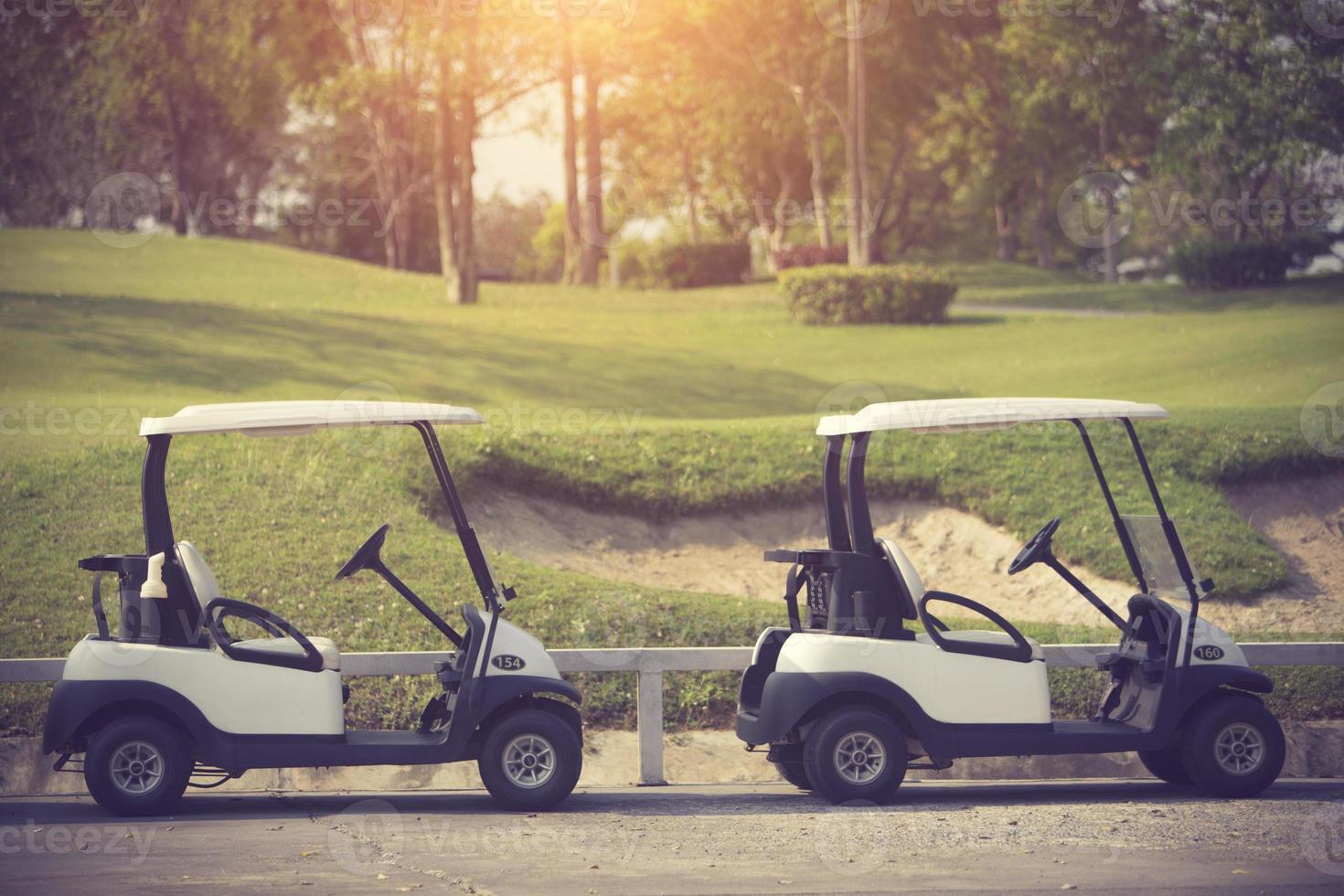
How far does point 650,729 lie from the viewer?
962 cm

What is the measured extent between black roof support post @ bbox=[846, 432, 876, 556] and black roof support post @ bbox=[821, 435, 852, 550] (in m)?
0.12

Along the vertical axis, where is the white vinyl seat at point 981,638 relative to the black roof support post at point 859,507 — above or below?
below

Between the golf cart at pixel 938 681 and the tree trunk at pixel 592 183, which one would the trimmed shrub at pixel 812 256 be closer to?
the tree trunk at pixel 592 183

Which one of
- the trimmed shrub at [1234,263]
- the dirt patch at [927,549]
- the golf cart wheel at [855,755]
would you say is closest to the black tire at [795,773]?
the golf cart wheel at [855,755]

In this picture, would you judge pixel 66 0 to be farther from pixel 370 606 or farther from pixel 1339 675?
pixel 1339 675

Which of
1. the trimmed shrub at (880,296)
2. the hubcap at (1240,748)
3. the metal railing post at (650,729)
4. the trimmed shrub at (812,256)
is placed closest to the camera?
the hubcap at (1240,748)

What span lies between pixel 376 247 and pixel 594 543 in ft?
189

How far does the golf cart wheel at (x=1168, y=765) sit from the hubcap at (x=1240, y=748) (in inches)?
13.7

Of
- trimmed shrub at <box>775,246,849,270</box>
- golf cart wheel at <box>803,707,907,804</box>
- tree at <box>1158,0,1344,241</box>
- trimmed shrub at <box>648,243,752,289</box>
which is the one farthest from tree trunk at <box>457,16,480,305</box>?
golf cart wheel at <box>803,707,907,804</box>

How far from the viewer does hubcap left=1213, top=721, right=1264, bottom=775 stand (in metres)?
8.38

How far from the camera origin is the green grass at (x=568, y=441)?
40.5 feet

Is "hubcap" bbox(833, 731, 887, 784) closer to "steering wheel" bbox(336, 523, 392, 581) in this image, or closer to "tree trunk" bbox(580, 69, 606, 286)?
"steering wheel" bbox(336, 523, 392, 581)

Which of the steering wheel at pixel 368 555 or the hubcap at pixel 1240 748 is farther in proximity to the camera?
the hubcap at pixel 1240 748

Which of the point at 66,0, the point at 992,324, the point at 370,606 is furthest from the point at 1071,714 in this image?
the point at 66,0
